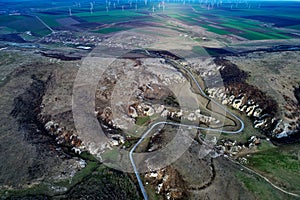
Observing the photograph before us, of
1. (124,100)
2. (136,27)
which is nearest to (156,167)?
(124,100)

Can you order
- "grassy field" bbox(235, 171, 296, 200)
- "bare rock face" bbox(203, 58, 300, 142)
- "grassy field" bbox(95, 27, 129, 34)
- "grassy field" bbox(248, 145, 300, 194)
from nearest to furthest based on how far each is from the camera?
"grassy field" bbox(235, 171, 296, 200) → "grassy field" bbox(248, 145, 300, 194) → "bare rock face" bbox(203, 58, 300, 142) → "grassy field" bbox(95, 27, 129, 34)

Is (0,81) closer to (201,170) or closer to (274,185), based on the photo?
(201,170)

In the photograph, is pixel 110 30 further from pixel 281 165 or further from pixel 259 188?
pixel 259 188

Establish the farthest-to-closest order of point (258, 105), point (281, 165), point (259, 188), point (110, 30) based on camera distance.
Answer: point (110, 30), point (258, 105), point (281, 165), point (259, 188)

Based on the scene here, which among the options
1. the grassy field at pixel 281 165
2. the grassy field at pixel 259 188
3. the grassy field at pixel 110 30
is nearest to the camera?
the grassy field at pixel 259 188

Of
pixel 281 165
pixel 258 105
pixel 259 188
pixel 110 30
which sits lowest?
pixel 281 165

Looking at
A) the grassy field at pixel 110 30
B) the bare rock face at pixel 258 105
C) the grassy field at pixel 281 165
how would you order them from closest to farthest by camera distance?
the grassy field at pixel 281 165, the bare rock face at pixel 258 105, the grassy field at pixel 110 30

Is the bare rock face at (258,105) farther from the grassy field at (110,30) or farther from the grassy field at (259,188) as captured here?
the grassy field at (110,30)

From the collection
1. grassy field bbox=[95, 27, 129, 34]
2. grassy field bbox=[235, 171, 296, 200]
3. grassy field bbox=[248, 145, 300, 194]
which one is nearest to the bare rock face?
grassy field bbox=[248, 145, 300, 194]

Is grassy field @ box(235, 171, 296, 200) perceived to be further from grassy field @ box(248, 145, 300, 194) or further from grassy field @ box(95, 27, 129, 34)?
grassy field @ box(95, 27, 129, 34)

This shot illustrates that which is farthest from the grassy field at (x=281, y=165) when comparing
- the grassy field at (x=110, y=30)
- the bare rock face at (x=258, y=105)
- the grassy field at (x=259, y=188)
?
the grassy field at (x=110, y=30)

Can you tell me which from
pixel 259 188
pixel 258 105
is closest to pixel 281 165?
pixel 259 188
